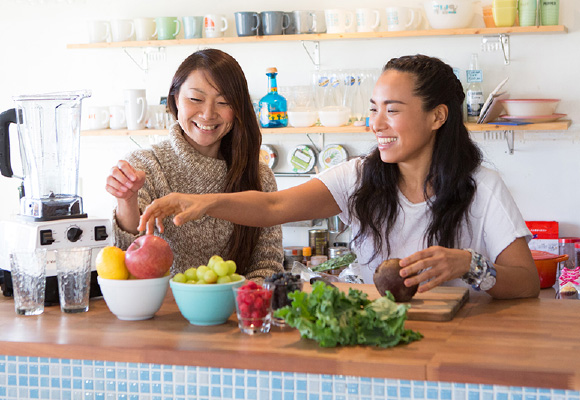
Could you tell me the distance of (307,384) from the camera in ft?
4.37

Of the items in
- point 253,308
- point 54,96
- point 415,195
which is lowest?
point 253,308

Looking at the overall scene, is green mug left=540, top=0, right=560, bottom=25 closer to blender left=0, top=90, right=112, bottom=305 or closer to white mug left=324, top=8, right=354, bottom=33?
white mug left=324, top=8, right=354, bottom=33

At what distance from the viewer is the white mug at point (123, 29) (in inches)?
156

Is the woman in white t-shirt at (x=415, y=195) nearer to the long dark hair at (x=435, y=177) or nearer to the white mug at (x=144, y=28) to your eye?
the long dark hair at (x=435, y=177)

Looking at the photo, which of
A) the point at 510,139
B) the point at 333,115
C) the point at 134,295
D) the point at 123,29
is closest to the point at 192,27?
the point at 123,29

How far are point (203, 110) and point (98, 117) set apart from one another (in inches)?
78.8

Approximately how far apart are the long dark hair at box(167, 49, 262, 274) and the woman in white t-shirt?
18cm

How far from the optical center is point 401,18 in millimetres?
3564

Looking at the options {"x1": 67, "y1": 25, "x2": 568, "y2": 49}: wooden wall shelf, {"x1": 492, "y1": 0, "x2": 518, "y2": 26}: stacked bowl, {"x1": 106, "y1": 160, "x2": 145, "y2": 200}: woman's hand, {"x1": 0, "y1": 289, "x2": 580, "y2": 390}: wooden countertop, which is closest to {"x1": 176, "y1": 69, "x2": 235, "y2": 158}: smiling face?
{"x1": 106, "y1": 160, "x2": 145, "y2": 200}: woman's hand

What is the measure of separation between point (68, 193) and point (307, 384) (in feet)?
3.59

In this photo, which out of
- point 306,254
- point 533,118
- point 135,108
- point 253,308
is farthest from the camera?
point 135,108

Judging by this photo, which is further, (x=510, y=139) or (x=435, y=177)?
(x=510, y=139)

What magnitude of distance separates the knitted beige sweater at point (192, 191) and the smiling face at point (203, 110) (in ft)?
0.23

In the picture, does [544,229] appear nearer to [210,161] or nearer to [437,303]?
[210,161]
